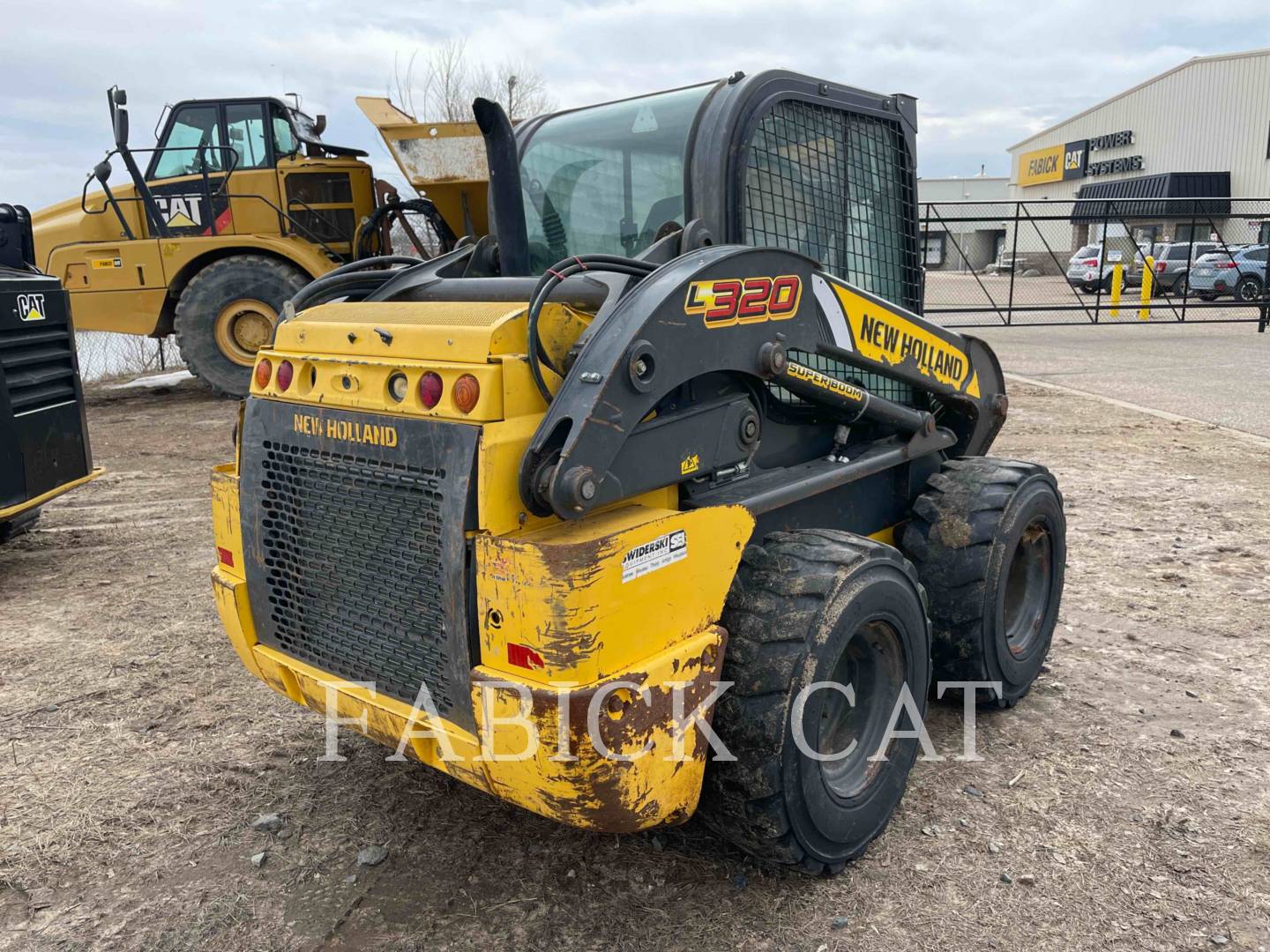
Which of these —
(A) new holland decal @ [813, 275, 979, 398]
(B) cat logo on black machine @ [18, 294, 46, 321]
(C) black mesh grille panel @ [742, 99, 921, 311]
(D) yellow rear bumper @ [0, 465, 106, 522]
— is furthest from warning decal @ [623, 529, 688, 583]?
(B) cat logo on black machine @ [18, 294, 46, 321]

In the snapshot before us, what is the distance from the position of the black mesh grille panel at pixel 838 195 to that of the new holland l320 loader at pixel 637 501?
15 millimetres

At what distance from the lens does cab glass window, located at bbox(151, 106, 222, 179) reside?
439 inches

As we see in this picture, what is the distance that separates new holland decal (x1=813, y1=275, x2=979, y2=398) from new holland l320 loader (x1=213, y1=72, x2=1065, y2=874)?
0.7 inches

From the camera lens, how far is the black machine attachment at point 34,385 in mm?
5383

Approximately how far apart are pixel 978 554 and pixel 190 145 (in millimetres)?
10654

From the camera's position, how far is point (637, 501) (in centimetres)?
252

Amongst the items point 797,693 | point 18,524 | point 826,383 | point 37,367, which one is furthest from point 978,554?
point 18,524

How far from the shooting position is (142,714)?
390cm

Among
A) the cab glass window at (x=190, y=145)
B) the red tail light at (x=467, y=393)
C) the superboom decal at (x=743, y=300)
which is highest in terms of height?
the cab glass window at (x=190, y=145)

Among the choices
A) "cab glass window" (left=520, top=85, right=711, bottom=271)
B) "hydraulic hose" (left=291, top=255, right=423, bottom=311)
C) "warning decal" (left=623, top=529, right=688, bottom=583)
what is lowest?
"warning decal" (left=623, top=529, right=688, bottom=583)

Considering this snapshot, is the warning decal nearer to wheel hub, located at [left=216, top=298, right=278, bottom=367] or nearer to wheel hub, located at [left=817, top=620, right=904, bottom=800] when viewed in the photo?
wheel hub, located at [left=817, top=620, right=904, bottom=800]

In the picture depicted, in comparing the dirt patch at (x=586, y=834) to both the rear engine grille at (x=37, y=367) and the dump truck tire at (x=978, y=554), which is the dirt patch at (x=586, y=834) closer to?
the dump truck tire at (x=978, y=554)

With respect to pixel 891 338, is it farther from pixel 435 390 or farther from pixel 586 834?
pixel 586 834

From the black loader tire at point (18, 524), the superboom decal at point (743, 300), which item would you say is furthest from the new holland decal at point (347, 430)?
the black loader tire at point (18, 524)
